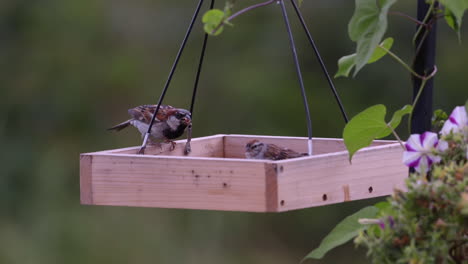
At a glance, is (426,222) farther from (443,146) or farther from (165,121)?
(165,121)

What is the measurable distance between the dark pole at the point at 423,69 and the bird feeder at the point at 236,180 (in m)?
0.38

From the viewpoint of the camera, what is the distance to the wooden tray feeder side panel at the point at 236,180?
2.13 metres

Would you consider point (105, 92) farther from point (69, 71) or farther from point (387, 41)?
point (387, 41)

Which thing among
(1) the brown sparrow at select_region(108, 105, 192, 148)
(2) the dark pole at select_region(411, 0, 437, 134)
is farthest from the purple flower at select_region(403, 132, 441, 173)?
(1) the brown sparrow at select_region(108, 105, 192, 148)

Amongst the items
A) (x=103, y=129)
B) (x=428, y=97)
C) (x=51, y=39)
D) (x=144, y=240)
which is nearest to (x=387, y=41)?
(x=428, y=97)

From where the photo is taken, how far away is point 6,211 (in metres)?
6.82

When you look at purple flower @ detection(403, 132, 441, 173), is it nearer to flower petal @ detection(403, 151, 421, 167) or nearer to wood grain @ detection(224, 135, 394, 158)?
flower petal @ detection(403, 151, 421, 167)

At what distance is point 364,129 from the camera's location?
5.98 feet

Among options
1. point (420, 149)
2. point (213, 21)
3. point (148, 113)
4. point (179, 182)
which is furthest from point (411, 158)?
point (148, 113)

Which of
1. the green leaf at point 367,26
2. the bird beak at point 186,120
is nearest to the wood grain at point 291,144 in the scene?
the bird beak at point 186,120

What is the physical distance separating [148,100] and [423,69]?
499 centimetres

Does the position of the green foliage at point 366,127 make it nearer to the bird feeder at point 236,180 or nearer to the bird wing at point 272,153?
the bird feeder at point 236,180

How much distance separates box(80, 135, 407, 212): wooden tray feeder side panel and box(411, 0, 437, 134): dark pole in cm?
38

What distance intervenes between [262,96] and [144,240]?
1.45 meters
